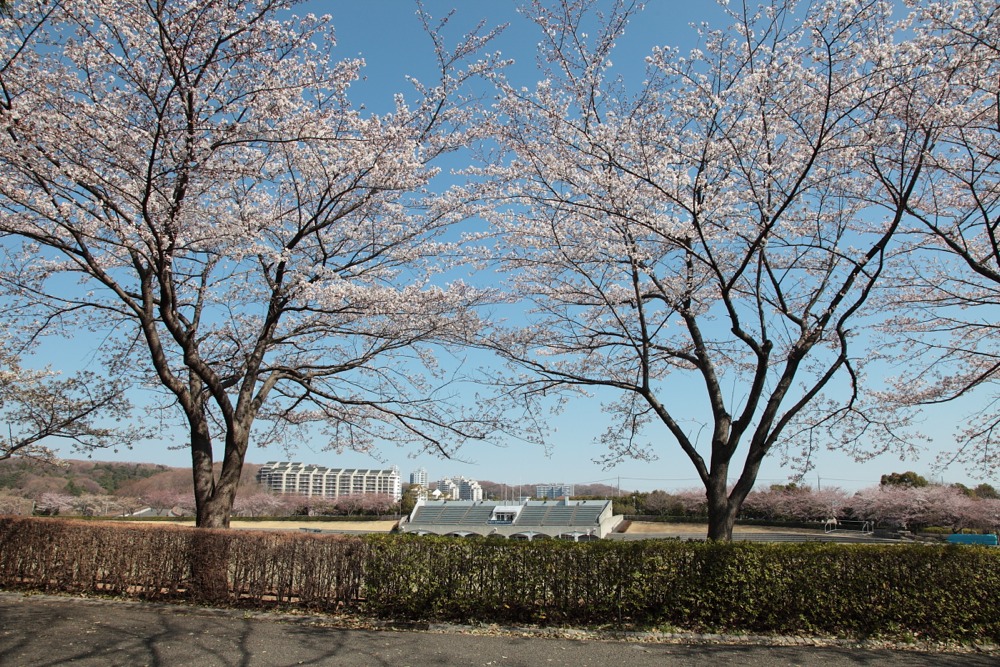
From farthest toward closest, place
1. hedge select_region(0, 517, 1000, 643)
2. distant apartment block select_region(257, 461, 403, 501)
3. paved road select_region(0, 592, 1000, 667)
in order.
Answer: distant apartment block select_region(257, 461, 403, 501), hedge select_region(0, 517, 1000, 643), paved road select_region(0, 592, 1000, 667)

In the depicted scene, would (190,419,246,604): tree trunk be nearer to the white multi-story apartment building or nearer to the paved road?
the paved road

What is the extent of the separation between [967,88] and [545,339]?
552 cm

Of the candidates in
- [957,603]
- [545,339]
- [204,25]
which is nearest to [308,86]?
[204,25]

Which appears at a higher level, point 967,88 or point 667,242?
point 967,88

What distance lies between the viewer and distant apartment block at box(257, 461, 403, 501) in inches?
4683

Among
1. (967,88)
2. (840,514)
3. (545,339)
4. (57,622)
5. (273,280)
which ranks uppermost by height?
(967,88)

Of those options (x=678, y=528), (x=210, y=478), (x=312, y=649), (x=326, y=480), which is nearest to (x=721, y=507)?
(x=312, y=649)

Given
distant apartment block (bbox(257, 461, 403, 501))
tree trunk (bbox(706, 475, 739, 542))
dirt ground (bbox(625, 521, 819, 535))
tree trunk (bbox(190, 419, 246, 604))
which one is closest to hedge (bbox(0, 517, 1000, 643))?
tree trunk (bbox(706, 475, 739, 542))

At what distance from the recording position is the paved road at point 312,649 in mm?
4742

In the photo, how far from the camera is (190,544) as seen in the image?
7168 millimetres

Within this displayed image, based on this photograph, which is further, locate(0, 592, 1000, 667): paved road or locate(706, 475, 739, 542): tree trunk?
locate(706, 475, 739, 542): tree trunk

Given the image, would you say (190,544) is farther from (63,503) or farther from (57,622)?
(63,503)

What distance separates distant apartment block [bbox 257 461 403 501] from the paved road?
11580 centimetres

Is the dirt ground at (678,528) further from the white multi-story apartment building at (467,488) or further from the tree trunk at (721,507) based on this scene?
the white multi-story apartment building at (467,488)
